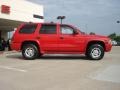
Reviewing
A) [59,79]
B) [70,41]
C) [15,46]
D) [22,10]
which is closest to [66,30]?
[70,41]

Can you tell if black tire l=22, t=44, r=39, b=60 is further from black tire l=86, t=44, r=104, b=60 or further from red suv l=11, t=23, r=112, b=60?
black tire l=86, t=44, r=104, b=60

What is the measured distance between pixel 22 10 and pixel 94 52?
18656mm

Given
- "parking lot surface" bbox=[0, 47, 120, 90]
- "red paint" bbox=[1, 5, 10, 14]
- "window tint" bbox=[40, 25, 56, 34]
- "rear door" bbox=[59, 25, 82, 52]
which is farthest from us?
"red paint" bbox=[1, 5, 10, 14]

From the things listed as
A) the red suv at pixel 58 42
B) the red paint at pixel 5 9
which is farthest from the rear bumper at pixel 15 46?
the red paint at pixel 5 9

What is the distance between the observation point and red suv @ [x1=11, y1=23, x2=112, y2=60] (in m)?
16.2

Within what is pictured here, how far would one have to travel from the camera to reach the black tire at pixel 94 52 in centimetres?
1625

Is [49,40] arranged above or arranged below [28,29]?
below

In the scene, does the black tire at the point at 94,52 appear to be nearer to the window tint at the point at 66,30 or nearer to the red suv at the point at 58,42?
the red suv at the point at 58,42

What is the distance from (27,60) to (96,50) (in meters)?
3.53

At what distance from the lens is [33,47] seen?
1641cm

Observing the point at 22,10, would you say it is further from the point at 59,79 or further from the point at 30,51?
the point at 59,79

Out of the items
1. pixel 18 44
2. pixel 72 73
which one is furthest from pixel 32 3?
pixel 72 73

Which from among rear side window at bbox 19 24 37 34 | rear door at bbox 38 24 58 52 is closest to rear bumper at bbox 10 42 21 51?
rear side window at bbox 19 24 37 34

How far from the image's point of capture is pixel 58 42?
16.4 metres
